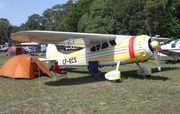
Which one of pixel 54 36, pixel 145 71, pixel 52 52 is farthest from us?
pixel 52 52

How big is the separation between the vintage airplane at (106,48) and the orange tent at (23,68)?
1.33 metres

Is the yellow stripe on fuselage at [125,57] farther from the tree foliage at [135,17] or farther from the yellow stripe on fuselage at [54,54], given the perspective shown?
the tree foliage at [135,17]

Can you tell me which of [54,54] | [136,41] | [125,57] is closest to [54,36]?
[125,57]

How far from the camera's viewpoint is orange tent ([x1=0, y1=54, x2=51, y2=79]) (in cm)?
1148

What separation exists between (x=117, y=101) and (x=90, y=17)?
40695 mm

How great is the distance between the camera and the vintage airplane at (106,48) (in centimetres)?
991

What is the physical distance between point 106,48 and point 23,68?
4.32 m

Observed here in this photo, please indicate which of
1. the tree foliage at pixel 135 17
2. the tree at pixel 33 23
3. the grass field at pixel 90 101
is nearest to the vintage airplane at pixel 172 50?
the grass field at pixel 90 101

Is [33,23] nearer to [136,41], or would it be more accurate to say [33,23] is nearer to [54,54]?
[54,54]

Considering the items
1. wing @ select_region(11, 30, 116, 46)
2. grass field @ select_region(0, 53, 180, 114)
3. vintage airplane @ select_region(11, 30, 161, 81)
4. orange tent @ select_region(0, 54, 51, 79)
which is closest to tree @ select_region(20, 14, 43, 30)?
orange tent @ select_region(0, 54, 51, 79)

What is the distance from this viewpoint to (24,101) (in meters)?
7.02

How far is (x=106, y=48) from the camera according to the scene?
1140 centimetres

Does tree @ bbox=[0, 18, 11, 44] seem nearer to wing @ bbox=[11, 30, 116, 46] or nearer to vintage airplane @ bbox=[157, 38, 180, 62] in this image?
vintage airplane @ bbox=[157, 38, 180, 62]

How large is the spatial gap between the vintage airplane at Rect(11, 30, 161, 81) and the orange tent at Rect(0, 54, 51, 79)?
133cm
